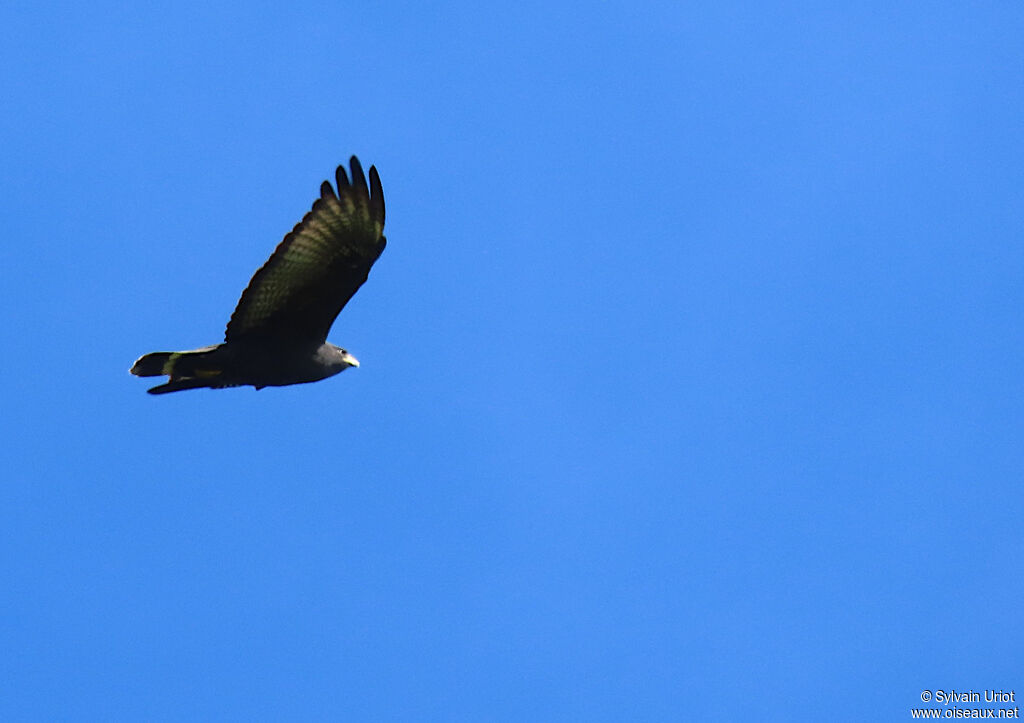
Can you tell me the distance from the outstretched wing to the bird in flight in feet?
0.03

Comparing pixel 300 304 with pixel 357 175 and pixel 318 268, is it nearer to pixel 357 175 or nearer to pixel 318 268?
pixel 318 268

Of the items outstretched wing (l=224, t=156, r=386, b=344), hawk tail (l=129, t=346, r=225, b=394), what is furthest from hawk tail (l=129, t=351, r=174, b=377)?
outstretched wing (l=224, t=156, r=386, b=344)

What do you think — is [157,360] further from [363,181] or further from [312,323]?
[363,181]

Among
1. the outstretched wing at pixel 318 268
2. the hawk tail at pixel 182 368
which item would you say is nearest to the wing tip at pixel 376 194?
the outstretched wing at pixel 318 268

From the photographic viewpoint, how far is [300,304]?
56.5ft

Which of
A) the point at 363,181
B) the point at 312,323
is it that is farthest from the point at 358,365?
the point at 363,181

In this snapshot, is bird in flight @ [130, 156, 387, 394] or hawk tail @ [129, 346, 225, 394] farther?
hawk tail @ [129, 346, 225, 394]

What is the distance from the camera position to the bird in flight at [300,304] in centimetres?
1681

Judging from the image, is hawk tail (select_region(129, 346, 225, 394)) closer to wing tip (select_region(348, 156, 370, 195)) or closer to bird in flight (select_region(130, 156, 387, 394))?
bird in flight (select_region(130, 156, 387, 394))

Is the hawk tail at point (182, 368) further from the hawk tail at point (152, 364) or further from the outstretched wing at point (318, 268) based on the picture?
the outstretched wing at point (318, 268)

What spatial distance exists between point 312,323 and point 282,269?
2.43ft

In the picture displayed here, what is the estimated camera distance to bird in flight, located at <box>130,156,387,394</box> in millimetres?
16812

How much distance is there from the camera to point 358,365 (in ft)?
58.2

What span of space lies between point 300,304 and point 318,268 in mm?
448
